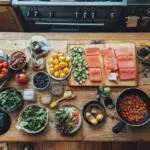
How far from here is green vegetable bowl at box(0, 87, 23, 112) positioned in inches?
66.9

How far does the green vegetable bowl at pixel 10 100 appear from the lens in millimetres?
1699

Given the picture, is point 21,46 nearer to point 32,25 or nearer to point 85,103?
point 32,25

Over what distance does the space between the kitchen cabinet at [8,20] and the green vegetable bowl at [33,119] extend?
0.70 metres

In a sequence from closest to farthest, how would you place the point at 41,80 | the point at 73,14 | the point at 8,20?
the point at 41,80
the point at 73,14
the point at 8,20

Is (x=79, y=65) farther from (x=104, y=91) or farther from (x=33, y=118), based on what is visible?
(x=33, y=118)

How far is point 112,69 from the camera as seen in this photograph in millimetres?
1759

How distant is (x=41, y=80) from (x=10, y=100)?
22 cm

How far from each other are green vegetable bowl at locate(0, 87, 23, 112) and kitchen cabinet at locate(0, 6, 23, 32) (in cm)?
58

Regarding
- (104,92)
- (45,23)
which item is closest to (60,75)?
(104,92)

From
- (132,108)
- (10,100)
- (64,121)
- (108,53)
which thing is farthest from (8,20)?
(132,108)

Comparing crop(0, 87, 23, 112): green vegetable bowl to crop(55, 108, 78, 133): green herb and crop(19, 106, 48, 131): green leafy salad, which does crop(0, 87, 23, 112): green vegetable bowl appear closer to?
crop(19, 106, 48, 131): green leafy salad

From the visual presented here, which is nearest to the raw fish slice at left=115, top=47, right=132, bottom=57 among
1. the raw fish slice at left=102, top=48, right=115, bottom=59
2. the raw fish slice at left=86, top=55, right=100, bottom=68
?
the raw fish slice at left=102, top=48, right=115, bottom=59

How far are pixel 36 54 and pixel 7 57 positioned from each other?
0.19 meters

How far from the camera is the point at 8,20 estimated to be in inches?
84.4
